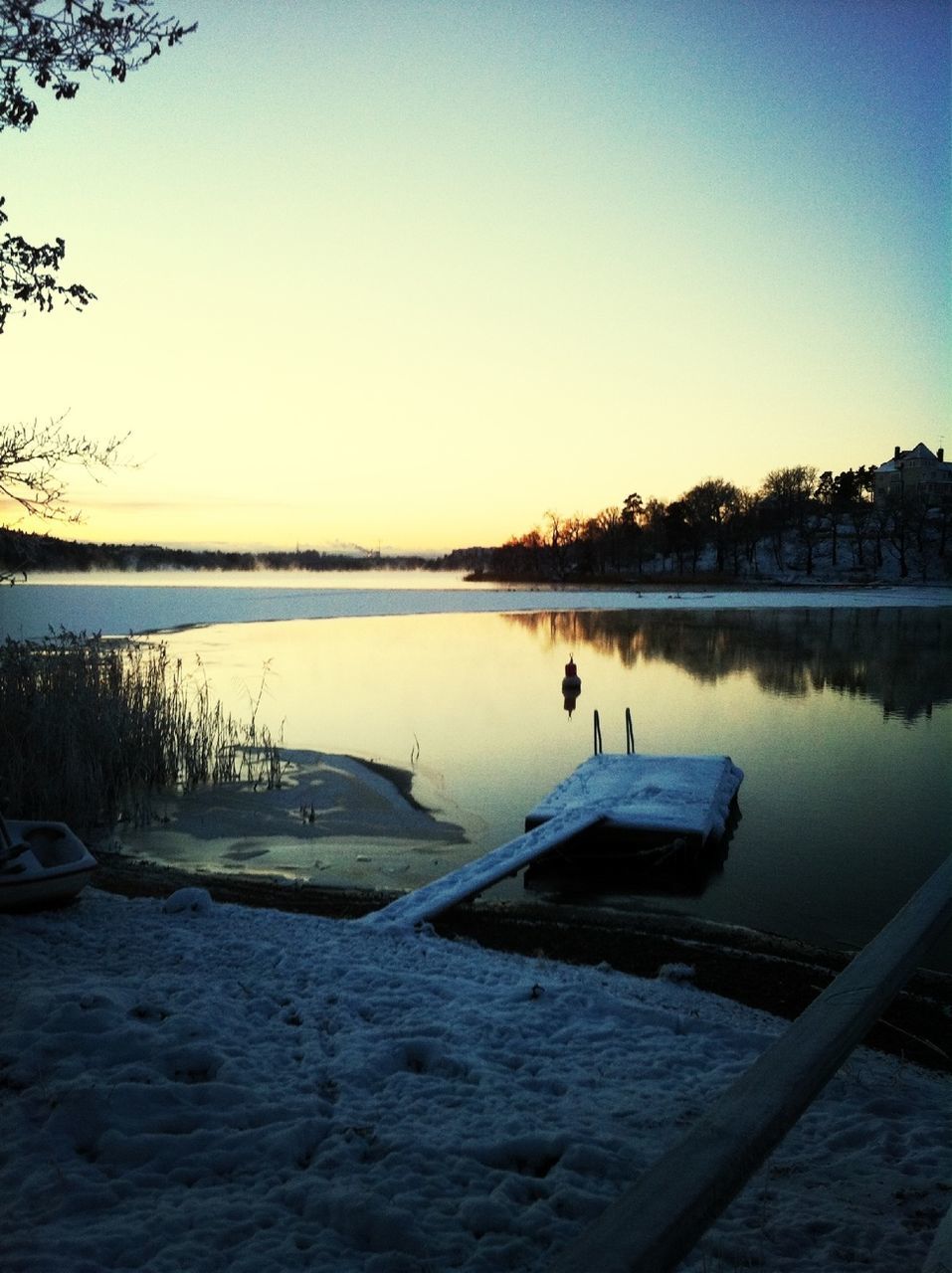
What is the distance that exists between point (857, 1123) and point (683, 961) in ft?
12.0

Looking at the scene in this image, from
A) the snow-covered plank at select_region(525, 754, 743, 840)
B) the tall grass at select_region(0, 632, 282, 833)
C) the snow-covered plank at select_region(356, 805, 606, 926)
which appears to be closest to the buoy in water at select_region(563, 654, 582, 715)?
the snow-covered plank at select_region(525, 754, 743, 840)

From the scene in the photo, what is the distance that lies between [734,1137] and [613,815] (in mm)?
10513

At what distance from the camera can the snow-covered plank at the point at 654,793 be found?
40.9 ft

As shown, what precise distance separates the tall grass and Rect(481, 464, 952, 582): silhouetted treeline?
95244 millimetres

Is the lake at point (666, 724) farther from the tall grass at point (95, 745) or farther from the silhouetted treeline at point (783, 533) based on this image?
the silhouetted treeline at point (783, 533)

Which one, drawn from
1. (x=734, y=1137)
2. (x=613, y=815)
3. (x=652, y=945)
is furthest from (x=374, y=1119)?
(x=613, y=815)

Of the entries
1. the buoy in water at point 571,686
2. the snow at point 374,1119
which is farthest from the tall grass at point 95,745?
the buoy in water at point 571,686

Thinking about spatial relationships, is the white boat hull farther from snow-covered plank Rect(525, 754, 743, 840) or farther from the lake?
snow-covered plank Rect(525, 754, 743, 840)

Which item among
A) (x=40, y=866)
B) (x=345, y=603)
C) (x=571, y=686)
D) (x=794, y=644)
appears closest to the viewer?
(x=40, y=866)

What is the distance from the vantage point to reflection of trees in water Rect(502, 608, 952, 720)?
97.8 ft

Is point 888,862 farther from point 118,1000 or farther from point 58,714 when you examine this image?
point 58,714

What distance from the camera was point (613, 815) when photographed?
1267 centimetres

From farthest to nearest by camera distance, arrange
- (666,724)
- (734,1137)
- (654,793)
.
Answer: (666,724), (654,793), (734,1137)

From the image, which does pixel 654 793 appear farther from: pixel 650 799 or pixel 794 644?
pixel 794 644
